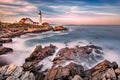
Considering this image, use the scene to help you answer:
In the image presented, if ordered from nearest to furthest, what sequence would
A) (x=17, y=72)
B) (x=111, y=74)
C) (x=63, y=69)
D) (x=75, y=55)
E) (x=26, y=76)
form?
(x=111, y=74) < (x=26, y=76) < (x=17, y=72) < (x=63, y=69) < (x=75, y=55)

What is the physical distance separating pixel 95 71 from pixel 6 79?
672 centimetres

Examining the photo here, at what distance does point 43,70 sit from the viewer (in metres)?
18.2

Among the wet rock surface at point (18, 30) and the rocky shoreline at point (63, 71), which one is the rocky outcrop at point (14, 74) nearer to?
the rocky shoreline at point (63, 71)

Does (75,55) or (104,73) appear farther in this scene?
(75,55)

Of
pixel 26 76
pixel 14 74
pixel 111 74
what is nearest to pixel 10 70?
pixel 14 74

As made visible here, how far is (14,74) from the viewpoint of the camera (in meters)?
15.3

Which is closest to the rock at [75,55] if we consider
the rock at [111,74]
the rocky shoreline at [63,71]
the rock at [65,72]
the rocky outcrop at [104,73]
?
the rocky shoreline at [63,71]

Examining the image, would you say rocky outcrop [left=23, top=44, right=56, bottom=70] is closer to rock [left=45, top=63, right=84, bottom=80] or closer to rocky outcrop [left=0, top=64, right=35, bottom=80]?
rocky outcrop [left=0, top=64, right=35, bottom=80]

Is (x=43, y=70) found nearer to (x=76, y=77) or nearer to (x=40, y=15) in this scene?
(x=76, y=77)

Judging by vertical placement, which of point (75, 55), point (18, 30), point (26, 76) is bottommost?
point (18, 30)

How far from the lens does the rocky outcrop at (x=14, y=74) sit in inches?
586

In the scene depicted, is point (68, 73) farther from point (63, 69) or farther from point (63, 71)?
point (63, 69)

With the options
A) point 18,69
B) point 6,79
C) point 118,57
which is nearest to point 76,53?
point 118,57

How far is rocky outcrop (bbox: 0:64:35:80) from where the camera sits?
48.8ft
